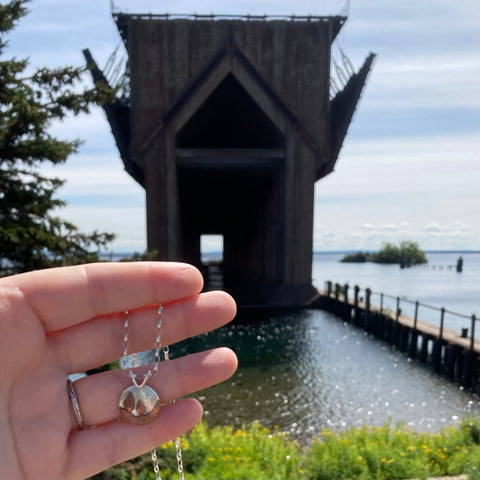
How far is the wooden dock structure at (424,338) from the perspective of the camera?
16750 millimetres

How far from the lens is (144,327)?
2479 millimetres

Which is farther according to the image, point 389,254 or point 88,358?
point 389,254

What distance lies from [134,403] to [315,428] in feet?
36.5

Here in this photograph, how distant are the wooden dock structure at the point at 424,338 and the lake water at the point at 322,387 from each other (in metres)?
0.68

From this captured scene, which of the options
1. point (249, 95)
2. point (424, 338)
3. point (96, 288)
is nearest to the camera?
point (96, 288)

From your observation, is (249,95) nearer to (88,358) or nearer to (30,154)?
(30,154)

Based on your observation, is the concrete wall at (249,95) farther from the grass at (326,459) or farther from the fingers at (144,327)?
the fingers at (144,327)

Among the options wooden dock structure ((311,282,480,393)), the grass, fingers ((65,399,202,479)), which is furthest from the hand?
wooden dock structure ((311,282,480,393))

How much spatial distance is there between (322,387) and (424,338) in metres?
7.62

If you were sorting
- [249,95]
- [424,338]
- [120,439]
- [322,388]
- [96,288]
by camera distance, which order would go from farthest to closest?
[249,95] < [424,338] < [322,388] < [120,439] < [96,288]

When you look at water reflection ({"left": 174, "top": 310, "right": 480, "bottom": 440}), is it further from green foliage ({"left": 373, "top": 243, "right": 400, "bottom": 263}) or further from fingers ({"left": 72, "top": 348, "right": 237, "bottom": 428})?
green foliage ({"left": 373, "top": 243, "right": 400, "bottom": 263})

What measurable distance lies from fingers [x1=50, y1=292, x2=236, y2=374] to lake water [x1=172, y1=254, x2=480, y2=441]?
10.5 meters

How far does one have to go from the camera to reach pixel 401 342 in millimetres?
22547

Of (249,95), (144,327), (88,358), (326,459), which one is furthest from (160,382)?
(249,95)
